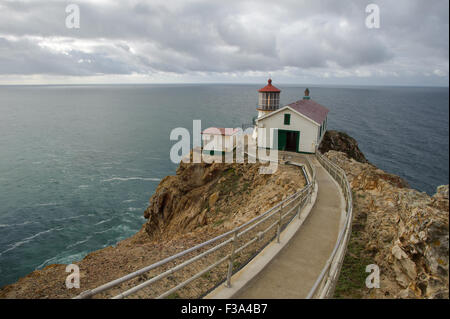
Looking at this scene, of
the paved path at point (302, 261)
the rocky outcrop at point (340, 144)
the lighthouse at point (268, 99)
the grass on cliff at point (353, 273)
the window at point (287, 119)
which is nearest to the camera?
the paved path at point (302, 261)

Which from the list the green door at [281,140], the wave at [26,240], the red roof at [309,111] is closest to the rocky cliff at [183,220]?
the green door at [281,140]

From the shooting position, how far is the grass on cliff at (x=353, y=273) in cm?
665

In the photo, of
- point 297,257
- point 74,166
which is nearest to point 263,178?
point 297,257

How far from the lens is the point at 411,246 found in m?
6.64

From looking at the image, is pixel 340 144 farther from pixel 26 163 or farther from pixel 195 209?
pixel 26 163

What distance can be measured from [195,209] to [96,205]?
17.1 meters

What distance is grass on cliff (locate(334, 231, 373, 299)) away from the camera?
6.65m

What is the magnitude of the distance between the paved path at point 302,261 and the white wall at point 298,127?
12.8 meters

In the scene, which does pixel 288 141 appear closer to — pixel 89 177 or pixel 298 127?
pixel 298 127

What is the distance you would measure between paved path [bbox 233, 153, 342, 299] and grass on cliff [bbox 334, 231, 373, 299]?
1.93ft

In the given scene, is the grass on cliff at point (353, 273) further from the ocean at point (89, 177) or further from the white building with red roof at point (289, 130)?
the white building with red roof at point (289, 130)

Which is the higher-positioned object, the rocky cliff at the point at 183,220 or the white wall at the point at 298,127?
the white wall at the point at 298,127

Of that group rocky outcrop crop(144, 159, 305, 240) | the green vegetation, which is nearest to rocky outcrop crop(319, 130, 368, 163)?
rocky outcrop crop(144, 159, 305, 240)

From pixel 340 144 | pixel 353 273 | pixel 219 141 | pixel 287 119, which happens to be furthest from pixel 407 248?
pixel 340 144
